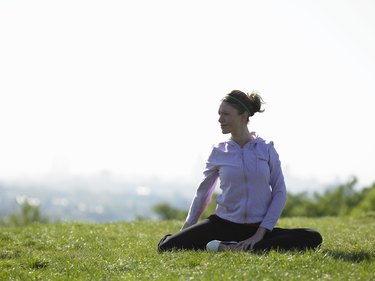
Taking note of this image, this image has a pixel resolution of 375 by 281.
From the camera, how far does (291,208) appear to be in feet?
137

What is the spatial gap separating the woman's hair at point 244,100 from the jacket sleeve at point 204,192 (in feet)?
3.03

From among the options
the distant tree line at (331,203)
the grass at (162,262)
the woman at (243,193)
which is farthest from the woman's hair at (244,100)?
the distant tree line at (331,203)

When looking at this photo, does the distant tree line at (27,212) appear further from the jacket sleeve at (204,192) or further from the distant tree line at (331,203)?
the jacket sleeve at (204,192)

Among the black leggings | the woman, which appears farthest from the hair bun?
Result: the black leggings

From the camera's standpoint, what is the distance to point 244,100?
Answer: 8.39 m

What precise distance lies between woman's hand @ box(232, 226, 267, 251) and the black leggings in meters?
0.10

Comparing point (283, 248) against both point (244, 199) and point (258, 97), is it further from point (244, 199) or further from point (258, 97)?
point (258, 97)

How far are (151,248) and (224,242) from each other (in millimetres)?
1612

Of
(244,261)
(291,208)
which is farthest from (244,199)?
(291,208)

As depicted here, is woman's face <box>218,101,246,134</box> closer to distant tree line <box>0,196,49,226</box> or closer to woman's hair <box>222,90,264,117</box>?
woman's hair <box>222,90,264,117</box>

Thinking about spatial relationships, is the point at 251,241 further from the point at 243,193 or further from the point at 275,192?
the point at 275,192

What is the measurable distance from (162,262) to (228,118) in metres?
2.47

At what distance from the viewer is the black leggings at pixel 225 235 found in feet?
26.5

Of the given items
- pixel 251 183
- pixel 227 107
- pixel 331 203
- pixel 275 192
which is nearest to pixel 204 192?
pixel 251 183
